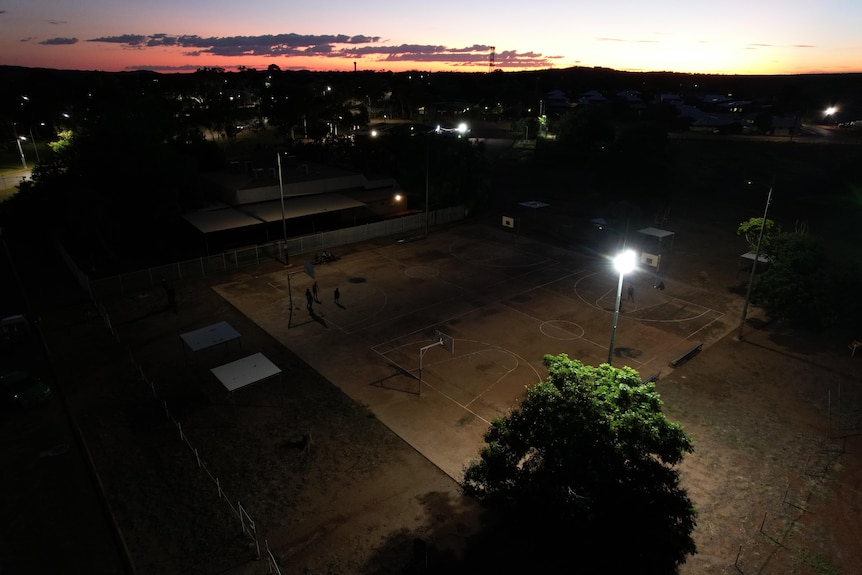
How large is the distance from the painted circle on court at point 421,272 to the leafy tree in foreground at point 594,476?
24.9m

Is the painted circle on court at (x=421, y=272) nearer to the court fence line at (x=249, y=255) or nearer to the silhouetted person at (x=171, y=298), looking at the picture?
the court fence line at (x=249, y=255)

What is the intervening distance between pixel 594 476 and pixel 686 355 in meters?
18.5

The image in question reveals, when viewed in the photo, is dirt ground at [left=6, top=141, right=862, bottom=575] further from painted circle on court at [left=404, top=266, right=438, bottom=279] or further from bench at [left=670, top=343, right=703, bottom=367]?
painted circle on court at [left=404, top=266, right=438, bottom=279]

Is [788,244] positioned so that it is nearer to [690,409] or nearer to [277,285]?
[690,409]

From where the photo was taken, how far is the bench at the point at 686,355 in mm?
26297

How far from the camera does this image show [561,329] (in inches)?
1172

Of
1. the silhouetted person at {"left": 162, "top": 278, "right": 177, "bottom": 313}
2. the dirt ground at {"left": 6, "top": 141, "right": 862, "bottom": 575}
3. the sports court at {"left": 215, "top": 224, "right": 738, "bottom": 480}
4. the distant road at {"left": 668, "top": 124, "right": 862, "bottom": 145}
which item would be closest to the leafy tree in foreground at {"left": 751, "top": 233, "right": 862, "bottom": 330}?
the dirt ground at {"left": 6, "top": 141, "right": 862, "bottom": 575}

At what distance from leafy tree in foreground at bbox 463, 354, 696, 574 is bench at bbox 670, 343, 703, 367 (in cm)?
1489

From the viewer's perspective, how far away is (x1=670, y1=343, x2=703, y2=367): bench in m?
26.3

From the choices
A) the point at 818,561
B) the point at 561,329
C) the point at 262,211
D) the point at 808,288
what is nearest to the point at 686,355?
the point at 561,329

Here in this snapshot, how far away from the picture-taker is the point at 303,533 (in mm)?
15898

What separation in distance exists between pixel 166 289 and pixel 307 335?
11019mm

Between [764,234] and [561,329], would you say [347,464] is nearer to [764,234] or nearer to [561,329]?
[561,329]

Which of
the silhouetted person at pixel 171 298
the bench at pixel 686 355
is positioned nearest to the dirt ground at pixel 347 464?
the bench at pixel 686 355
